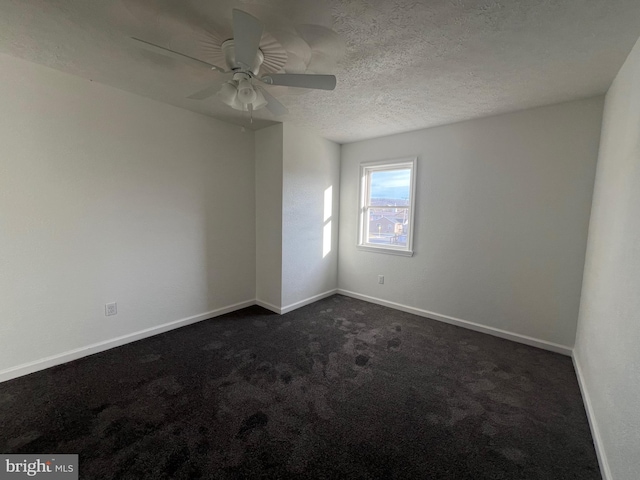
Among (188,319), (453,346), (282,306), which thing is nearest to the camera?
(453,346)

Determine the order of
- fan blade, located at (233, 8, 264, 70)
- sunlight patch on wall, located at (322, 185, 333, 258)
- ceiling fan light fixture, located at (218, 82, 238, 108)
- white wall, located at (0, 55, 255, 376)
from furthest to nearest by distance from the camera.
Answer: sunlight patch on wall, located at (322, 185, 333, 258)
white wall, located at (0, 55, 255, 376)
ceiling fan light fixture, located at (218, 82, 238, 108)
fan blade, located at (233, 8, 264, 70)

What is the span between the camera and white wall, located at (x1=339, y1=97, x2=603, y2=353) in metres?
2.53

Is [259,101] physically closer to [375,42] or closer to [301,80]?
[301,80]

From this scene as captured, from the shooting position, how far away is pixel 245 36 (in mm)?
1287

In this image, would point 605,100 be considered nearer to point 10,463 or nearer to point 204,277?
point 204,277

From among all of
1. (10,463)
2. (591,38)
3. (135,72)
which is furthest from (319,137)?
(10,463)

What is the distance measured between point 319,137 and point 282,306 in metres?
2.46

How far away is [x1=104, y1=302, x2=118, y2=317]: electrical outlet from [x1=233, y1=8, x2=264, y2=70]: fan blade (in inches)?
98.9

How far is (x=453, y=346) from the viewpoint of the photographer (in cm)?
276

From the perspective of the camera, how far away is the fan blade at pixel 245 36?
118 centimetres

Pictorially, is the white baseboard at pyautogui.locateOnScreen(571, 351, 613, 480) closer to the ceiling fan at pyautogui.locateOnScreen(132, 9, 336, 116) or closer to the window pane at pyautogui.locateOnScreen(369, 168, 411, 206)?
the window pane at pyautogui.locateOnScreen(369, 168, 411, 206)

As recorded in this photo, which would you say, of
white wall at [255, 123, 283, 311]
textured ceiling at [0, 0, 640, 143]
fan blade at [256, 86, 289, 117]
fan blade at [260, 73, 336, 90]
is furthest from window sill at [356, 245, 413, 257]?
fan blade at [260, 73, 336, 90]

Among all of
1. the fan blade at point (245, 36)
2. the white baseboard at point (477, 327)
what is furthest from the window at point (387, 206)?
the fan blade at point (245, 36)

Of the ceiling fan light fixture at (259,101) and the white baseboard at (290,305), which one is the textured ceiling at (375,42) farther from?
the white baseboard at (290,305)
